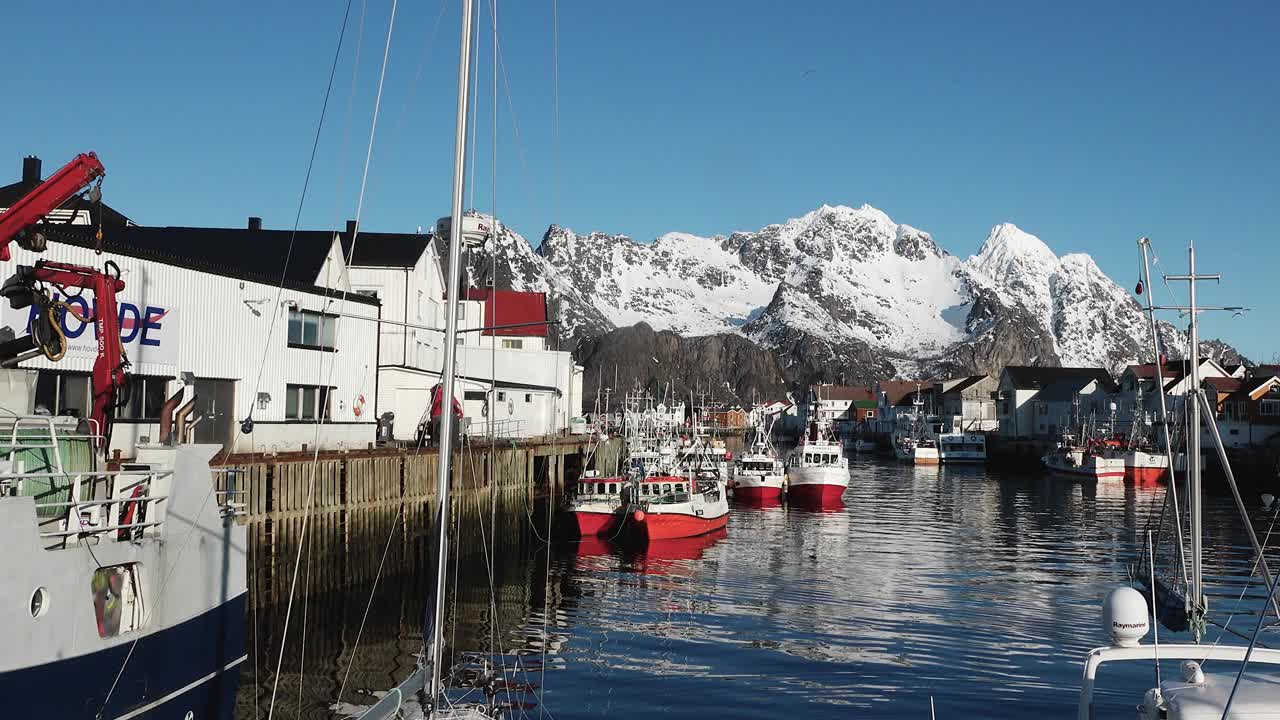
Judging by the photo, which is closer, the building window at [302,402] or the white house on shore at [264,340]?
the white house on shore at [264,340]

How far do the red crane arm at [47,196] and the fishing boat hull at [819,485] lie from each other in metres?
60.2

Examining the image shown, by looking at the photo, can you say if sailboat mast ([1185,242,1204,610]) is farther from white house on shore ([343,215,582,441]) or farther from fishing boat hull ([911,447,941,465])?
fishing boat hull ([911,447,941,465])

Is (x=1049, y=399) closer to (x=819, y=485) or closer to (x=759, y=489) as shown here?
(x=759, y=489)

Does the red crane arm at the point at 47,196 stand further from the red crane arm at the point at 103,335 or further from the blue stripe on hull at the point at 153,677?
the blue stripe on hull at the point at 153,677

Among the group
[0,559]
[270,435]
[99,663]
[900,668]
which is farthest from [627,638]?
[0,559]

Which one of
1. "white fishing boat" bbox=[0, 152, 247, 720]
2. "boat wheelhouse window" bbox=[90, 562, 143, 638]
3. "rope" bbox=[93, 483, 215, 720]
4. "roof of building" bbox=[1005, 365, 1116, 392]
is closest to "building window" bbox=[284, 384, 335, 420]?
"white fishing boat" bbox=[0, 152, 247, 720]

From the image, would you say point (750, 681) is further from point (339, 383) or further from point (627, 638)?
point (339, 383)

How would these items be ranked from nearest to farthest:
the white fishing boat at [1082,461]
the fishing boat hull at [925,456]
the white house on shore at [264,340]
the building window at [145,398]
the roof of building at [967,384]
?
the white house on shore at [264,340] → the building window at [145,398] → the white fishing boat at [1082,461] → the fishing boat hull at [925,456] → the roof of building at [967,384]

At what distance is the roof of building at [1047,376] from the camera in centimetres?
16250

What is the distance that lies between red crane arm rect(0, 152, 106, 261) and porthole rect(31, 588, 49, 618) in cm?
701

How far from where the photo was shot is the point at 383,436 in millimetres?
49094

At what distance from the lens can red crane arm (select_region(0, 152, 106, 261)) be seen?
708 inches

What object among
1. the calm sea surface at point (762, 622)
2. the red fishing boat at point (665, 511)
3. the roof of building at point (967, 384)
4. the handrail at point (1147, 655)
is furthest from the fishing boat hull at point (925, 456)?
the handrail at point (1147, 655)

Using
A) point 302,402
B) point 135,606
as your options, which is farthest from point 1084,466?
point 135,606
